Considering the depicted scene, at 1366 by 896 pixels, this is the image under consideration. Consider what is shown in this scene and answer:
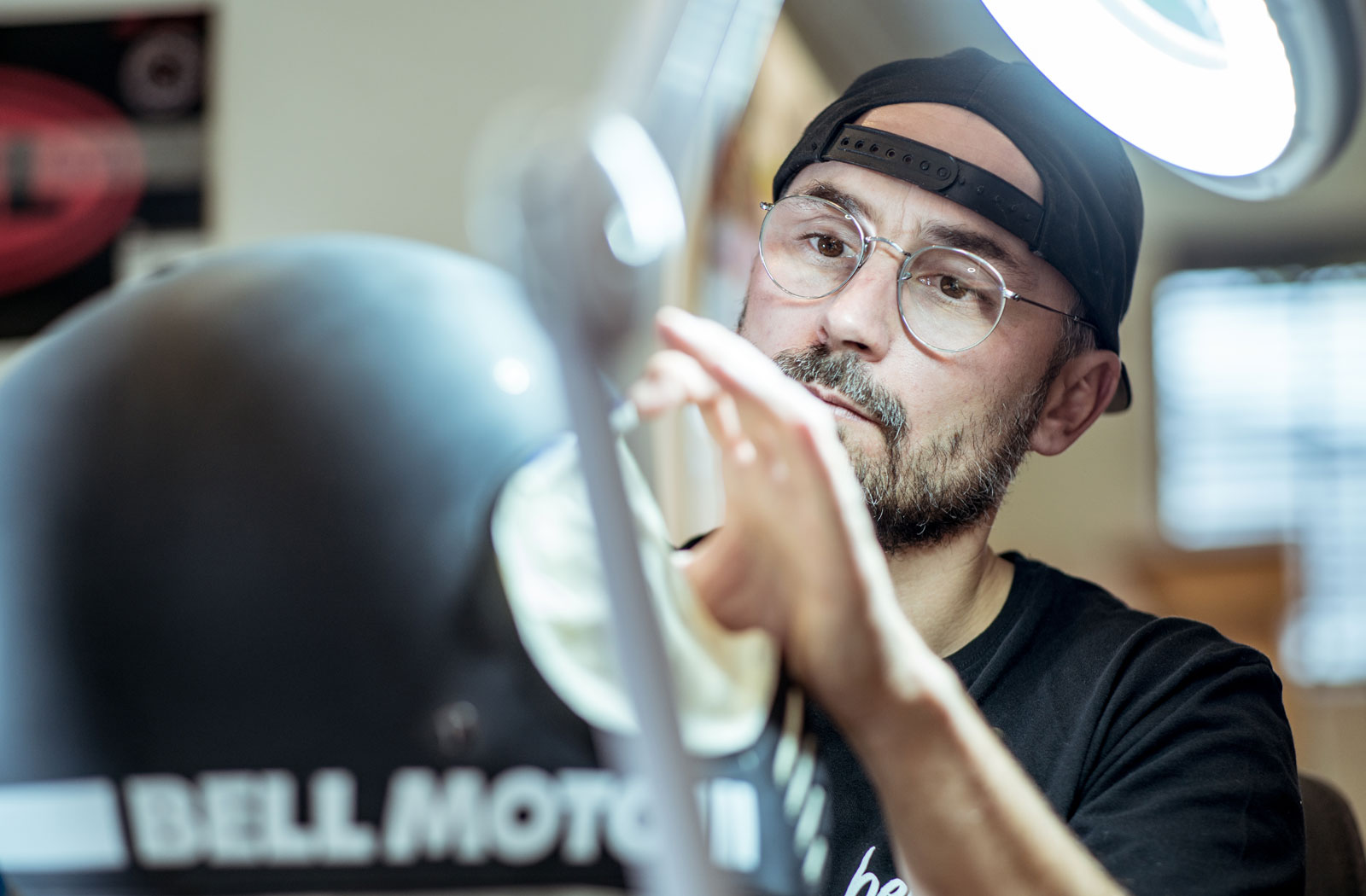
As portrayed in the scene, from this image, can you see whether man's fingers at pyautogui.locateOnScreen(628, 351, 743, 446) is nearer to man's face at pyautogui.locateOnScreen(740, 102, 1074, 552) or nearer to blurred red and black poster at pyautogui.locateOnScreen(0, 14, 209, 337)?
man's face at pyautogui.locateOnScreen(740, 102, 1074, 552)

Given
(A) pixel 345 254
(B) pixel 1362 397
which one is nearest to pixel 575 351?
(A) pixel 345 254

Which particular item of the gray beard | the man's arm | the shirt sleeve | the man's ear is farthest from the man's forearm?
the man's ear

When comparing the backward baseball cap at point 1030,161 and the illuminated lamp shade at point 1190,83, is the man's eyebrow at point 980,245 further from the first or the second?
the illuminated lamp shade at point 1190,83

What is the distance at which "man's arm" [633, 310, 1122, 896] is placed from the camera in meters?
0.35

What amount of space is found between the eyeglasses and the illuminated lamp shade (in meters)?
0.13

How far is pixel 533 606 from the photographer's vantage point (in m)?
0.43

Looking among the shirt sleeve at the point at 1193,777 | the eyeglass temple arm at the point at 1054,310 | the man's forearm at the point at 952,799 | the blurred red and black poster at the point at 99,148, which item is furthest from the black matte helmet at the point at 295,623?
the blurred red and black poster at the point at 99,148

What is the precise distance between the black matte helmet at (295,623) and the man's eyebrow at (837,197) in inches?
9.2

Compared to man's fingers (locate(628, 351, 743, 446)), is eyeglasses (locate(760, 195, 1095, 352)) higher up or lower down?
higher up

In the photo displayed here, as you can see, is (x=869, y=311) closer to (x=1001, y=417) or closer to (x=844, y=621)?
(x=1001, y=417)

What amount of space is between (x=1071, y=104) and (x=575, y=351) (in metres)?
0.45

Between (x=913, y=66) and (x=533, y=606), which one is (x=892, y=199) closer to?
(x=913, y=66)

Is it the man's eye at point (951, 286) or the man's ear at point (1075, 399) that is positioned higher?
the man's eye at point (951, 286)

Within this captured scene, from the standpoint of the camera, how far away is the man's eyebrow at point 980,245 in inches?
25.6
